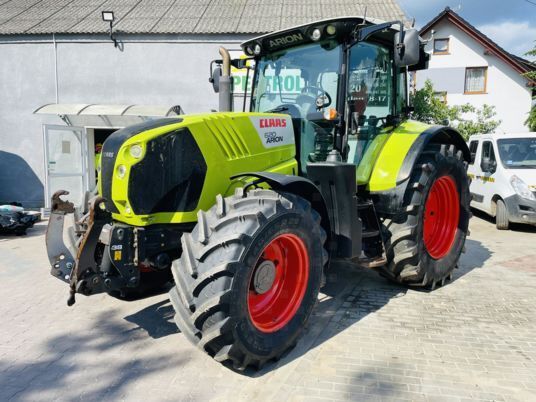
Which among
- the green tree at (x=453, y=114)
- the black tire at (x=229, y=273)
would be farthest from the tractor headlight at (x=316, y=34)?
the green tree at (x=453, y=114)

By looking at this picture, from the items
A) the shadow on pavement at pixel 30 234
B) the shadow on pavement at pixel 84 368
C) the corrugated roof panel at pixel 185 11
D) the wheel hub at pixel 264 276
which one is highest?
the corrugated roof panel at pixel 185 11

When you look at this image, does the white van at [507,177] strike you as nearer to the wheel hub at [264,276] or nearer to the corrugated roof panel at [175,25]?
the wheel hub at [264,276]

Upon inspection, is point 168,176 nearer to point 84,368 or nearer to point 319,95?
point 84,368

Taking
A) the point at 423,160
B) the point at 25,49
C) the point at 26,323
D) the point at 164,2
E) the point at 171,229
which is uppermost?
the point at 164,2

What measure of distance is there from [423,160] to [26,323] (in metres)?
4.10

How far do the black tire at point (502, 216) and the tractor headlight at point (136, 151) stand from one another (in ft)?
24.7

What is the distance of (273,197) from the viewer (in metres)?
2.90

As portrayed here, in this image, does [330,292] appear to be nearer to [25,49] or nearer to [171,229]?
[171,229]

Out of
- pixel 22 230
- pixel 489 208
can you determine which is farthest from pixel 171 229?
pixel 489 208

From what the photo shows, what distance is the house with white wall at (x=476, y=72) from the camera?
19.5 metres

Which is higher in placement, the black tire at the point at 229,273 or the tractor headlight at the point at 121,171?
the tractor headlight at the point at 121,171

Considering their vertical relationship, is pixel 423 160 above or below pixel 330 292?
above

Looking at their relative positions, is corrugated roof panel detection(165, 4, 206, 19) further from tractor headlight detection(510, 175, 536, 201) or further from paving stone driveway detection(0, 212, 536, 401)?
paving stone driveway detection(0, 212, 536, 401)

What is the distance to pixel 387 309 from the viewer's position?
4.07 meters
